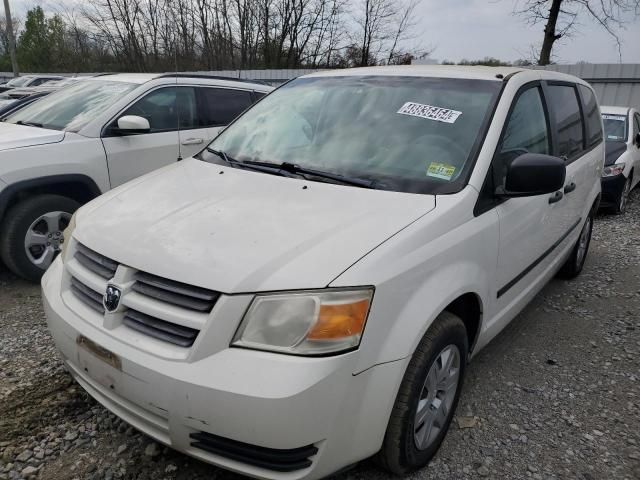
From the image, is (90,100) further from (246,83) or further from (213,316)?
(213,316)

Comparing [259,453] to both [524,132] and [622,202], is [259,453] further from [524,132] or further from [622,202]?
[622,202]

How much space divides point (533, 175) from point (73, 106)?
4255 millimetres

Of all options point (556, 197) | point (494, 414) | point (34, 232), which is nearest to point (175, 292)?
point (494, 414)

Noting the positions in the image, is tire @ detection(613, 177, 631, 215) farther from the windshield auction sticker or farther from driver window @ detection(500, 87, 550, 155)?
the windshield auction sticker

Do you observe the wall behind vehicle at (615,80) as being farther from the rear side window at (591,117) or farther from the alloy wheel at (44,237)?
the alloy wheel at (44,237)

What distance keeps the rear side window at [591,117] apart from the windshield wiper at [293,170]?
2579 mm

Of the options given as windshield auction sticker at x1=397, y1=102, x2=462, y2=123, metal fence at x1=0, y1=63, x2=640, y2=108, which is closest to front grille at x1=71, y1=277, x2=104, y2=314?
windshield auction sticker at x1=397, y1=102, x2=462, y2=123

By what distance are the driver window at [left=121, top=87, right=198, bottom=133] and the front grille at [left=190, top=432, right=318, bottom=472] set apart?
360 cm

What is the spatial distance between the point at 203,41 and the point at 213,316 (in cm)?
2881

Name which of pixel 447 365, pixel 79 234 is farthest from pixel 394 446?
pixel 79 234

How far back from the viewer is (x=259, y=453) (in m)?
1.69

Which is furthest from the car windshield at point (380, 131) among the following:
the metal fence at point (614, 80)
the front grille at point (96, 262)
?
the metal fence at point (614, 80)

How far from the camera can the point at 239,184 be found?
2490 millimetres

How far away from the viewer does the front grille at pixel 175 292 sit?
1756 mm
